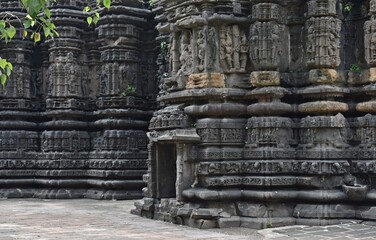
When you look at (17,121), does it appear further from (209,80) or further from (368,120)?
(368,120)

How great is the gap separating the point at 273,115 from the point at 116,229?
14.1ft

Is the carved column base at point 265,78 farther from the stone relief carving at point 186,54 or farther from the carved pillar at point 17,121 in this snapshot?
the carved pillar at point 17,121

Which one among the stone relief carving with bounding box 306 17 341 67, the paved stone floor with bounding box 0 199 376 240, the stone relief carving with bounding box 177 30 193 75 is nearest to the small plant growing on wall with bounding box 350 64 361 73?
the stone relief carving with bounding box 306 17 341 67

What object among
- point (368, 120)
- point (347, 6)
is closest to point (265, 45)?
point (347, 6)

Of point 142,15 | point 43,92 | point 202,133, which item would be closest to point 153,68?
point 142,15

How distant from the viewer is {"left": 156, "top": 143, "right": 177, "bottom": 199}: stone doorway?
14766 millimetres

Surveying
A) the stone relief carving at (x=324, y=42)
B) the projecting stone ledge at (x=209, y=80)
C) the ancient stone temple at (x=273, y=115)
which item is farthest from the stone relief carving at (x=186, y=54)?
the stone relief carving at (x=324, y=42)

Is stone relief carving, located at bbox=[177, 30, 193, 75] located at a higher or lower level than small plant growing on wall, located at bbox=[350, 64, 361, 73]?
higher

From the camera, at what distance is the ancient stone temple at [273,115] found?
13.1 meters

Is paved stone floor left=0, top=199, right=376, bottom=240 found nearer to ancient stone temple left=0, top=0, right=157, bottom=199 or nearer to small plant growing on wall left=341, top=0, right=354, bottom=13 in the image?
ancient stone temple left=0, top=0, right=157, bottom=199

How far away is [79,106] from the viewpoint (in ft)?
70.8

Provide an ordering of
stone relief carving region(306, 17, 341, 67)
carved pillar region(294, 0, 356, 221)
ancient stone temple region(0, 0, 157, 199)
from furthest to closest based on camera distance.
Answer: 1. ancient stone temple region(0, 0, 157, 199)
2. stone relief carving region(306, 17, 341, 67)
3. carved pillar region(294, 0, 356, 221)

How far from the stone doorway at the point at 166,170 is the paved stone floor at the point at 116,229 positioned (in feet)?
2.92

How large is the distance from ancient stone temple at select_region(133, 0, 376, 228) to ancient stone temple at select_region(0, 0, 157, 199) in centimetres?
640
